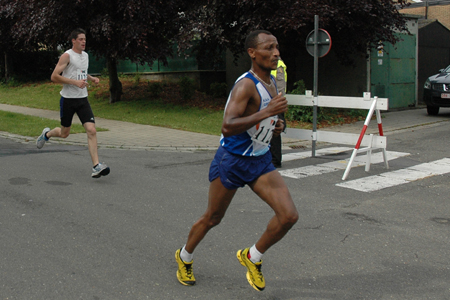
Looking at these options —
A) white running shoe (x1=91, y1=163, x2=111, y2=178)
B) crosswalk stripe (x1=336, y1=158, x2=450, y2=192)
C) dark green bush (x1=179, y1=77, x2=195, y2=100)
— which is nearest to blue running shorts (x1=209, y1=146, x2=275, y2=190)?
crosswalk stripe (x1=336, y1=158, x2=450, y2=192)

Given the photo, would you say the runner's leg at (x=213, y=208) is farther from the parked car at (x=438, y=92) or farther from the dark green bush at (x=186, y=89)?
the dark green bush at (x=186, y=89)

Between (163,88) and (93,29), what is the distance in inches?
201

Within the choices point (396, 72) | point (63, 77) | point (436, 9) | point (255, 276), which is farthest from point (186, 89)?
point (436, 9)

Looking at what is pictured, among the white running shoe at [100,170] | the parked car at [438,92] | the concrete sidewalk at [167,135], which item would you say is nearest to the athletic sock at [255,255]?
the white running shoe at [100,170]

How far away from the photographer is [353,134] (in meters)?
8.53

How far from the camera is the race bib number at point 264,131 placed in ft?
11.5

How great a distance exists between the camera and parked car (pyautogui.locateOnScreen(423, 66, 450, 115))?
51.6 feet

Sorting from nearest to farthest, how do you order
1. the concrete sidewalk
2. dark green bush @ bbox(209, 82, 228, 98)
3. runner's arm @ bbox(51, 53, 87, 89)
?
runner's arm @ bbox(51, 53, 87, 89), the concrete sidewalk, dark green bush @ bbox(209, 82, 228, 98)

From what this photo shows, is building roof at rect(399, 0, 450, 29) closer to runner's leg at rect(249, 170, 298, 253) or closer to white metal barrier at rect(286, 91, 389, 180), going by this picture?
white metal barrier at rect(286, 91, 389, 180)

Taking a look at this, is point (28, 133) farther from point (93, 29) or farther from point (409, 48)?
point (409, 48)

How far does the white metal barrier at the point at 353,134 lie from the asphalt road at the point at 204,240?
48 centimetres

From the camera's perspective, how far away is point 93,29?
15758mm

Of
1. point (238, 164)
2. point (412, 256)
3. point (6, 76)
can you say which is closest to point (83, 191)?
point (238, 164)

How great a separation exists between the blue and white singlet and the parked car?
45.1 ft
